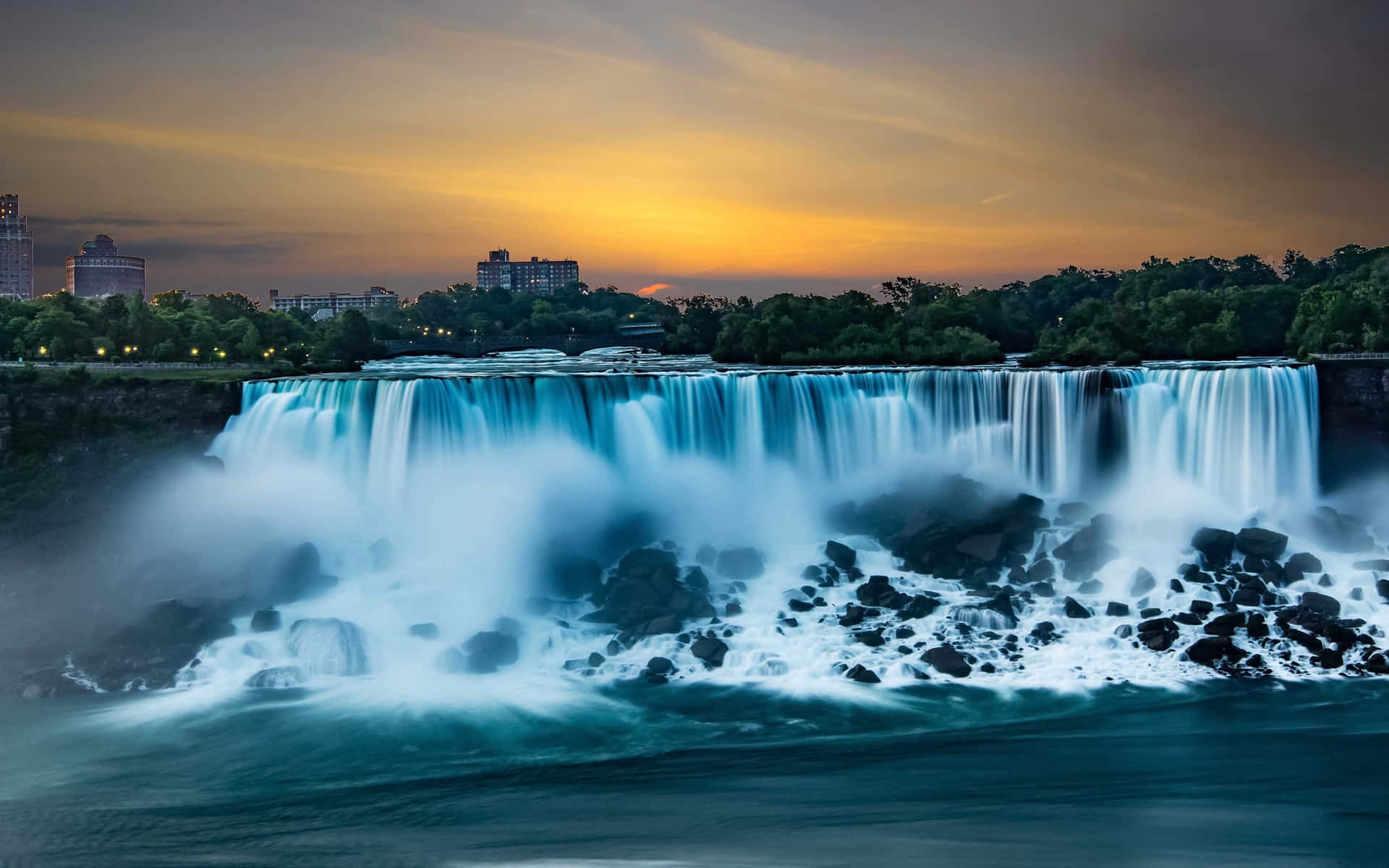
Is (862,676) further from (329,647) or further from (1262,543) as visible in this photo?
(1262,543)

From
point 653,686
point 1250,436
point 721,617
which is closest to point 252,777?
point 653,686

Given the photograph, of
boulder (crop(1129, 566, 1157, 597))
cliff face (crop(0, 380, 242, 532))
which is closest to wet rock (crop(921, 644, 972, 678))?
boulder (crop(1129, 566, 1157, 597))

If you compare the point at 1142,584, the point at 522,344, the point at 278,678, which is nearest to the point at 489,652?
the point at 278,678

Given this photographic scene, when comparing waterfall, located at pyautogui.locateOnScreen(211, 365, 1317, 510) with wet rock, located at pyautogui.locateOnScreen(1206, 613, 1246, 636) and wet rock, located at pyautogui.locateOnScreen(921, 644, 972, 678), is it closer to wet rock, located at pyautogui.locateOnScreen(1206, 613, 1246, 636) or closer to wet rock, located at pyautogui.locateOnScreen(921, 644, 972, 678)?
wet rock, located at pyautogui.locateOnScreen(1206, 613, 1246, 636)

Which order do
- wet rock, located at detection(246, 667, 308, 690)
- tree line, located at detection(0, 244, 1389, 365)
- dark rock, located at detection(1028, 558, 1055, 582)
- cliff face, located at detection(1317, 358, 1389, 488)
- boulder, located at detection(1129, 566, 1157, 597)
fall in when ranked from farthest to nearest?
tree line, located at detection(0, 244, 1389, 365) → cliff face, located at detection(1317, 358, 1389, 488) → dark rock, located at detection(1028, 558, 1055, 582) → boulder, located at detection(1129, 566, 1157, 597) → wet rock, located at detection(246, 667, 308, 690)

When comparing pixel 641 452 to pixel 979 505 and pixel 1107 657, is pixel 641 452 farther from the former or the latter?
pixel 1107 657

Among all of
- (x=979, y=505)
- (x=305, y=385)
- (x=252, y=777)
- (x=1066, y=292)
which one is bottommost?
(x=252, y=777)
